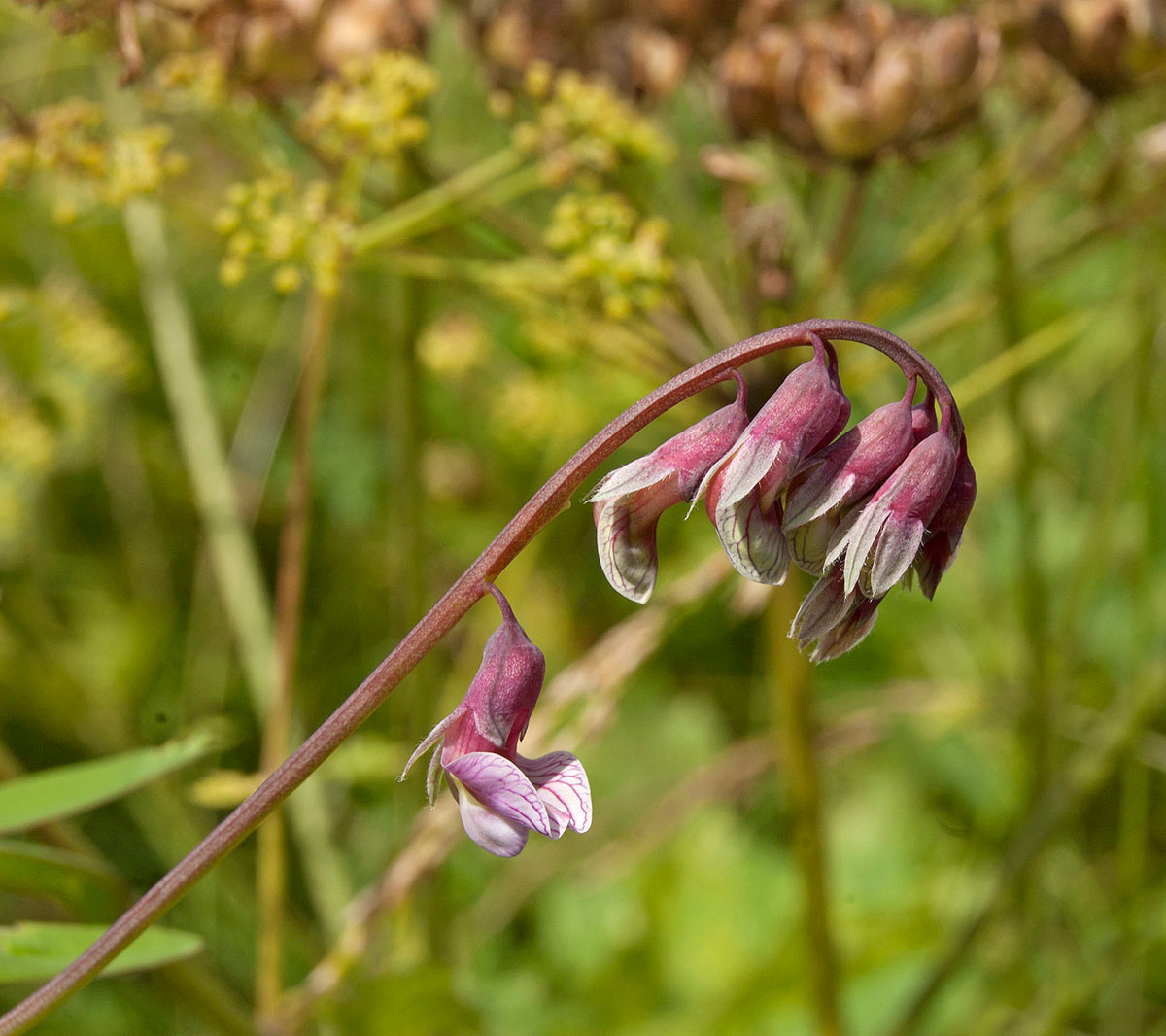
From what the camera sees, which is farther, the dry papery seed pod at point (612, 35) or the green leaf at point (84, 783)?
the dry papery seed pod at point (612, 35)

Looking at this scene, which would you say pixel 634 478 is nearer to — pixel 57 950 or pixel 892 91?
pixel 57 950

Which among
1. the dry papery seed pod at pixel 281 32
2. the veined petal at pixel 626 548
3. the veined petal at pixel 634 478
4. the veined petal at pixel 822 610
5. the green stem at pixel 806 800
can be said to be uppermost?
the dry papery seed pod at pixel 281 32

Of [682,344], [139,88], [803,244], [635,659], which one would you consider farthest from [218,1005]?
[803,244]

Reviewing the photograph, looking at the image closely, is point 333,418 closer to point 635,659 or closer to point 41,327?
point 41,327

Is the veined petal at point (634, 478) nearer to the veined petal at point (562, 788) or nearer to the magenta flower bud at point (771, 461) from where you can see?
the magenta flower bud at point (771, 461)

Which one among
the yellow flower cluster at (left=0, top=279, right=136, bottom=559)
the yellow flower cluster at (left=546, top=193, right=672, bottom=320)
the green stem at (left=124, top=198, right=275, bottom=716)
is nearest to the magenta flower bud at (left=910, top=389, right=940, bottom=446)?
the yellow flower cluster at (left=546, top=193, right=672, bottom=320)

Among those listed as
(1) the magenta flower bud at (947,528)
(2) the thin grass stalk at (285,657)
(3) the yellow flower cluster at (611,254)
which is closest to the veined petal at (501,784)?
(1) the magenta flower bud at (947,528)

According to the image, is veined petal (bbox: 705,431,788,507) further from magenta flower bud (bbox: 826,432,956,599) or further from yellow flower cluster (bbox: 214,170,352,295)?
yellow flower cluster (bbox: 214,170,352,295)
